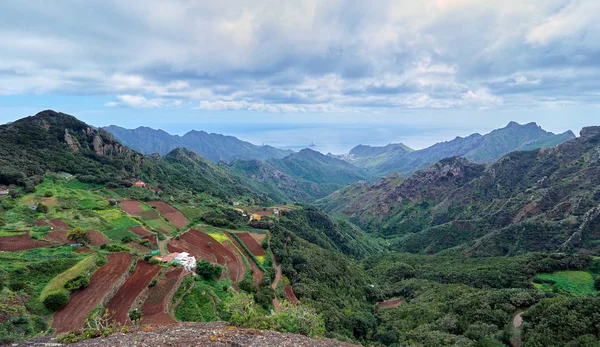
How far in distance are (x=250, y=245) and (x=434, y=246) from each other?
4155 inches

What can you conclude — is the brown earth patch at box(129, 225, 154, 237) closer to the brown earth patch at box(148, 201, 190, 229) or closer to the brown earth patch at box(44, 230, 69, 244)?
the brown earth patch at box(148, 201, 190, 229)

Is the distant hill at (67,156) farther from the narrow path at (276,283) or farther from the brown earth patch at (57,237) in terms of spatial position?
the narrow path at (276,283)

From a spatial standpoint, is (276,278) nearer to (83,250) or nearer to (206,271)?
(206,271)

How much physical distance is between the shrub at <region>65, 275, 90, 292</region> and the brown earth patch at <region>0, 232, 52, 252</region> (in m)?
14.4

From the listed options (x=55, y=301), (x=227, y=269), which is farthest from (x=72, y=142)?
(x=55, y=301)

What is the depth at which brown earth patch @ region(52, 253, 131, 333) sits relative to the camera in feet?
101

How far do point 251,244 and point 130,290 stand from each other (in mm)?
31444

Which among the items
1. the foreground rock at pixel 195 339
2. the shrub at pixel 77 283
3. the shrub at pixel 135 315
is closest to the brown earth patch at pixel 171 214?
the shrub at pixel 77 283

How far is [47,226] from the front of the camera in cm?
5406

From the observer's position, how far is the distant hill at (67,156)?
284 ft

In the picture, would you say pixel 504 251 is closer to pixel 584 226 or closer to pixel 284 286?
pixel 584 226

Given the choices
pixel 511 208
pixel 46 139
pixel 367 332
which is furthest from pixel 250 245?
pixel 511 208

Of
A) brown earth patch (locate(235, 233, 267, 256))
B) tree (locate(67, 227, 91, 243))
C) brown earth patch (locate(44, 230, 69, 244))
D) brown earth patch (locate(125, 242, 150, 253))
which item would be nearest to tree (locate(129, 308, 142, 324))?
brown earth patch (locate(125, 242, 150, 253))

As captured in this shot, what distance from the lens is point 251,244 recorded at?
68125 millimetres
